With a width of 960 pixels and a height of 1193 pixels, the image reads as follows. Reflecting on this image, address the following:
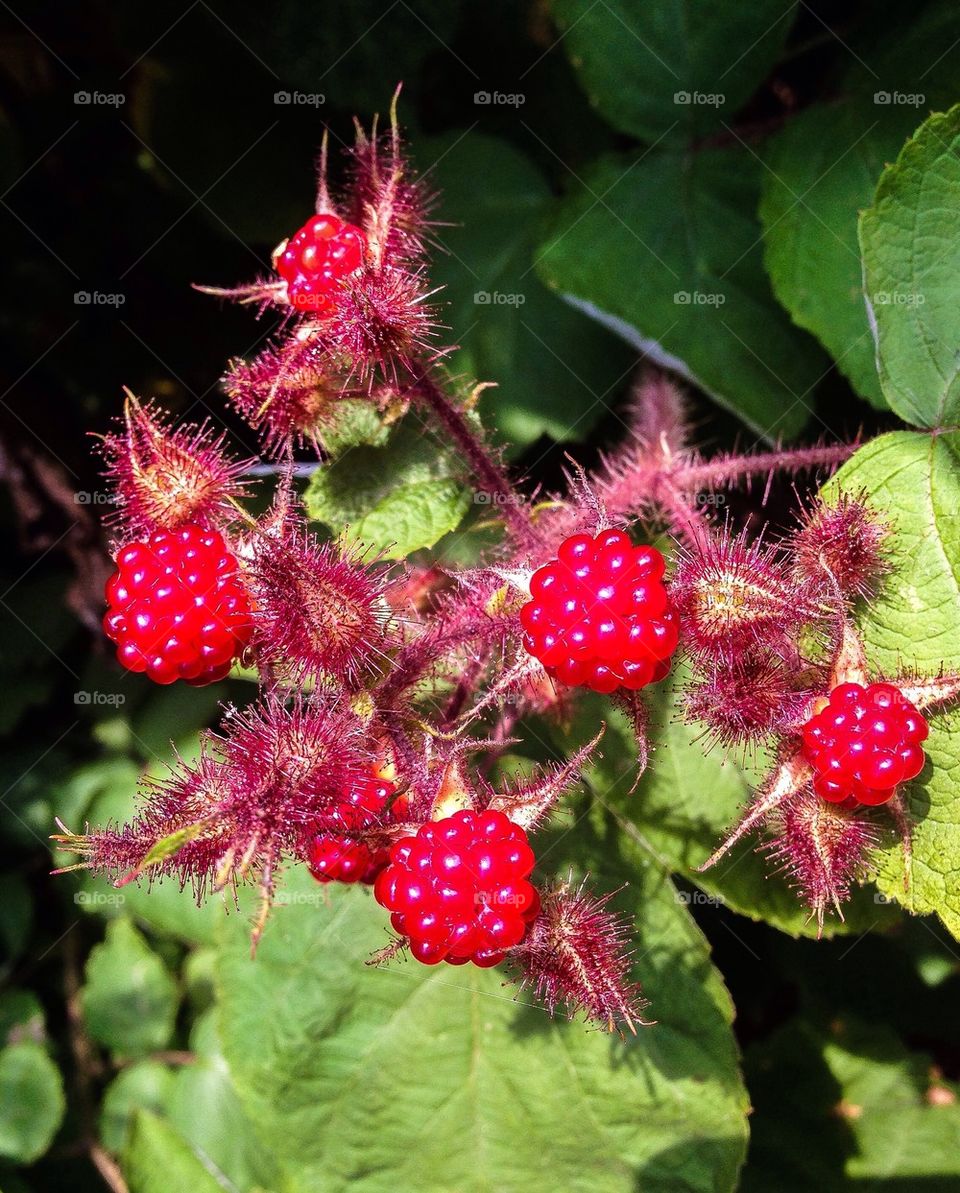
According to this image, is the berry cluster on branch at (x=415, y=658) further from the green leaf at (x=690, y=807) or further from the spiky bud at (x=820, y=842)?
the green leaf at (x=690, y=807)

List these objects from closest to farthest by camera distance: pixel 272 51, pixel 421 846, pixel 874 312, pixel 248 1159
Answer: pixel 421 846 < pixel 874 312 < pixel 272 51 < pixel 248 1159

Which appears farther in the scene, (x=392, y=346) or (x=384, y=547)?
(x=384, y=547)

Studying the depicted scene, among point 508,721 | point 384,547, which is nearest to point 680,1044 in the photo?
point 508,721

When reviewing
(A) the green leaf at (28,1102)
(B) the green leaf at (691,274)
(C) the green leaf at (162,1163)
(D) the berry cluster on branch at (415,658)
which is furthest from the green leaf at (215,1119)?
(B) the green leaf at (691,274)

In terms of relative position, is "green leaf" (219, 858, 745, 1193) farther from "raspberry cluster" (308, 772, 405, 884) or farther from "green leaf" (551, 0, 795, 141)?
"green leaf" (551, 0, 795, 141)

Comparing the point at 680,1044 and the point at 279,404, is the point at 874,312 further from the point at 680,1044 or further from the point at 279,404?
the point at 680,1044

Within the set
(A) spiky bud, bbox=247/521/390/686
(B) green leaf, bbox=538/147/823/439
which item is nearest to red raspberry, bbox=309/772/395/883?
(A) spiky bud, bbox=247/521/390/686
